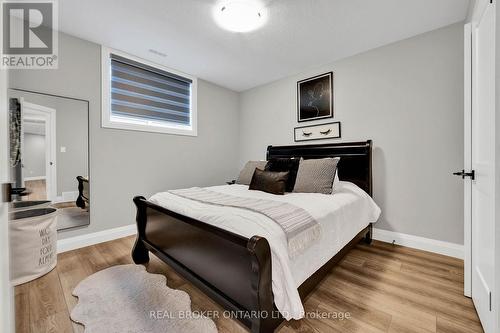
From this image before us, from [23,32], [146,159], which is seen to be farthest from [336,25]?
[23,32]

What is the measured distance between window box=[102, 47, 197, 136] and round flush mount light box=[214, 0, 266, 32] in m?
1.59

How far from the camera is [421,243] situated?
2.54 meters

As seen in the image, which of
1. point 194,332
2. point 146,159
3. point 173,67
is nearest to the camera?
point 194,332

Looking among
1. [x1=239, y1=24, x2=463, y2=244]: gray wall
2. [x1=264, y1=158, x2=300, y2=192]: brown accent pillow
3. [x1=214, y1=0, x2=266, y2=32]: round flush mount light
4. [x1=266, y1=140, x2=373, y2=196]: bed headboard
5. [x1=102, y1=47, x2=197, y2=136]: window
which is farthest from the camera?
[x1=102, y1=47, x2=197, y2=136]: window

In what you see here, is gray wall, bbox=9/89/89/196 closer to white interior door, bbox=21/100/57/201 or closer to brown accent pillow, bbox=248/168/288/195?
white interior door, bbox=21/100/57/201

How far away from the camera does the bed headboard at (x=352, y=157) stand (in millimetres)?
2803

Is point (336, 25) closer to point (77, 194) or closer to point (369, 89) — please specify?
point (369, 89)

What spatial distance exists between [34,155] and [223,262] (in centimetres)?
250

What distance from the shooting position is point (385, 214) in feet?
9.21

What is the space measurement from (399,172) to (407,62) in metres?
1.36

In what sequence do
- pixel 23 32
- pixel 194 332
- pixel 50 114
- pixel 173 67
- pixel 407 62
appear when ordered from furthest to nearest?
pixel 173 67, pixel 407 62, pixel 50 114, pixel 23 32, pixel 194 332

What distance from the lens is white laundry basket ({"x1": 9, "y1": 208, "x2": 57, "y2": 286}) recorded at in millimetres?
1889

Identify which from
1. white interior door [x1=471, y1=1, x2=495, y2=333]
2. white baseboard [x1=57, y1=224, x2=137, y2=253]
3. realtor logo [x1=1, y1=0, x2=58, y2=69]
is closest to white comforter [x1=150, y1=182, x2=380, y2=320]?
white interior door [x1=471, y1=1, x2=495, y2=333]

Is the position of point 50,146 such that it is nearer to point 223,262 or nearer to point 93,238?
point 93,238
